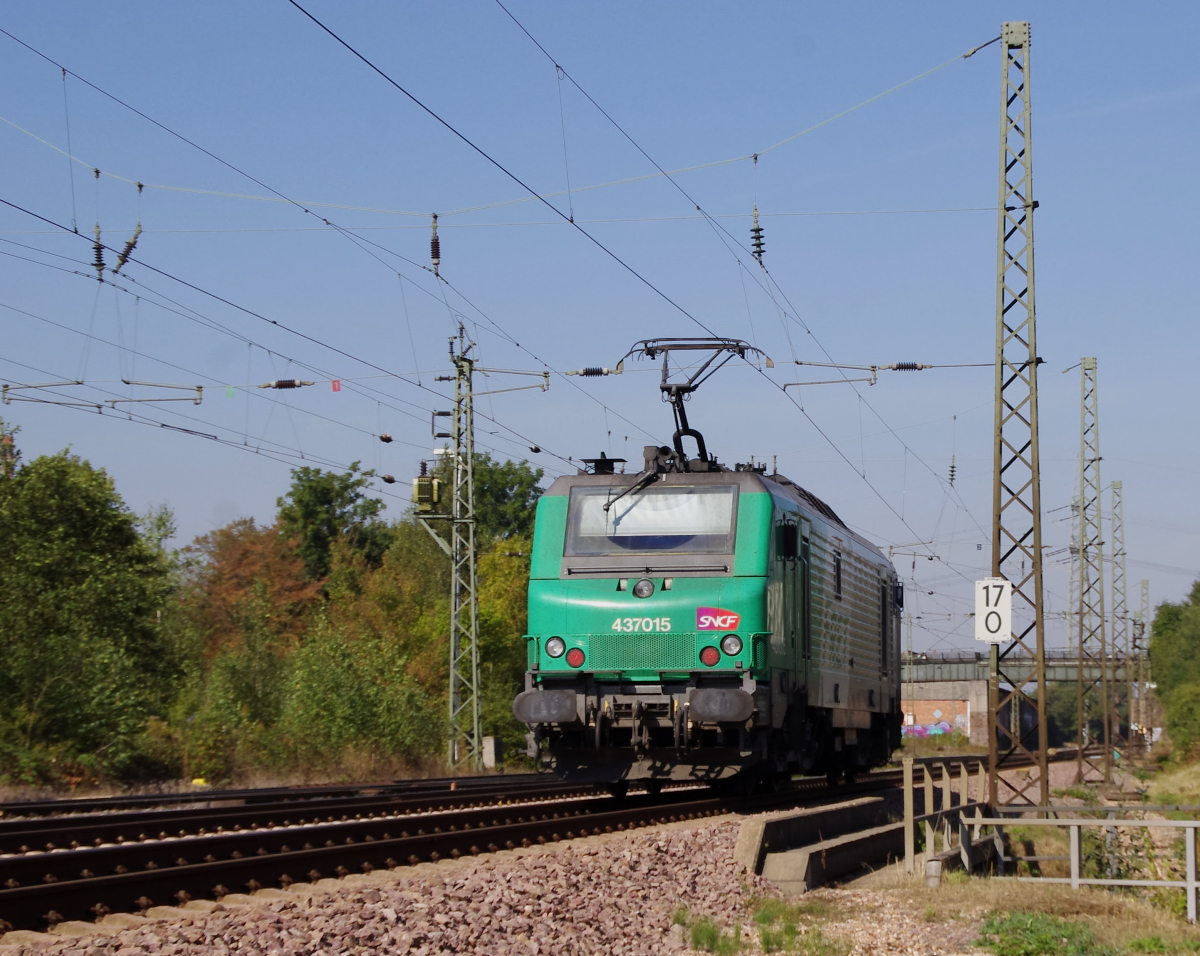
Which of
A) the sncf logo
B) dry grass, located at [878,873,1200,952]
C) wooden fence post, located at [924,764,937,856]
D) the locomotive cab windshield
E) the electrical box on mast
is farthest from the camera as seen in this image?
the electrical box on mast

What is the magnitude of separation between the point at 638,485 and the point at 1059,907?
646 cm

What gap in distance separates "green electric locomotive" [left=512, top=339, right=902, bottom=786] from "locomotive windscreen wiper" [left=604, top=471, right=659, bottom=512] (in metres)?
0.02

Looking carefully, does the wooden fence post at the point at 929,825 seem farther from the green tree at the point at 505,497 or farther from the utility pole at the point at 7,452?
the green tree at the point at 505,497

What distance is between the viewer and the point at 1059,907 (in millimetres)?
11953

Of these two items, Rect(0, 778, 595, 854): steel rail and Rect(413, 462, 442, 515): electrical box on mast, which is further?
Rect(413, 462, 442, 515): electrical box on mast

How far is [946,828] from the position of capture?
1446cm

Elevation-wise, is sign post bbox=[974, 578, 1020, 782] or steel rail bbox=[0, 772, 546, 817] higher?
sign post bbox=[974, 578, 1020, 782]

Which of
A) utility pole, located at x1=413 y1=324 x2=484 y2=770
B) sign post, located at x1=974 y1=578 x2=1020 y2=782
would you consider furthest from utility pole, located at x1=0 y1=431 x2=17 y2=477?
sign post, located at x1=974 y1=578 x2=1020 y2=782

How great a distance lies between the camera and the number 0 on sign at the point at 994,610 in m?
17.4

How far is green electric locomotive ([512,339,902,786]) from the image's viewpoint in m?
15.2

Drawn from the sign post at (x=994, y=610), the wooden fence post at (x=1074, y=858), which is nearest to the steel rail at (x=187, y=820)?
the sign post at (x=994, y=610)

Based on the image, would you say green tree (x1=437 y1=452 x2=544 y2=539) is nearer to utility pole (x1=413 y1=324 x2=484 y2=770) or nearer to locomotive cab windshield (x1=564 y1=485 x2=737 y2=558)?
utility pole (x1=413 y1=324 x2=484 y2=770)

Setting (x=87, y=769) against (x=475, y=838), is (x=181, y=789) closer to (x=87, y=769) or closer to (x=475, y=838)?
(x=87, y=769)

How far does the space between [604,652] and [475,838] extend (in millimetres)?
3478
